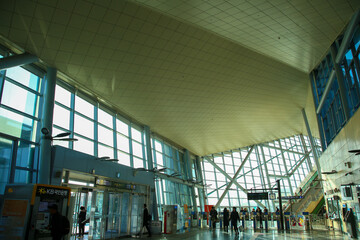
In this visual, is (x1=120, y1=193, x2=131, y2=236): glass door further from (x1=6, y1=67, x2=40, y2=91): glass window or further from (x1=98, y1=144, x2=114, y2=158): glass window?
(x1=6, y1=67, x2=40, y2=91): glass window

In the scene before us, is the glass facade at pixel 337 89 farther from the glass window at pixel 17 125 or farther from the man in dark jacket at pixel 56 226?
the glass window at pixel 17 125

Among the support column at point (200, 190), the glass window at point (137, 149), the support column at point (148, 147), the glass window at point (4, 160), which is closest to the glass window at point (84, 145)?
the glass window at point (4, 160)

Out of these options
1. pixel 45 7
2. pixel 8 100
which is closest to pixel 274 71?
pixel 45 7

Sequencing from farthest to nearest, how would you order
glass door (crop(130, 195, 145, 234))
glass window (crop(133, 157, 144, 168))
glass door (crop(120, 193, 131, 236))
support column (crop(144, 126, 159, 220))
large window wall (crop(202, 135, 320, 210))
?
large window wall (crop(202, 135, 320, 210)) < glass window (crop(133, 157, 144, 168)) < support column (crop(144, 126, 159, 220)) < glass door (crop(130, 195, 145, 234)) < glass door (crop(120, 193, 131, 236))

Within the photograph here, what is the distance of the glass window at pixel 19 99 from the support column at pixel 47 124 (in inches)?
17.1

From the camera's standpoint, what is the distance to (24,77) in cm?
1095

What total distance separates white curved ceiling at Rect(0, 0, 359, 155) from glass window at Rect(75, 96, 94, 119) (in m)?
0.81

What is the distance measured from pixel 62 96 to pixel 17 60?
315 centimetres

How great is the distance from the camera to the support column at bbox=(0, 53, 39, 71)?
9496 millimetres

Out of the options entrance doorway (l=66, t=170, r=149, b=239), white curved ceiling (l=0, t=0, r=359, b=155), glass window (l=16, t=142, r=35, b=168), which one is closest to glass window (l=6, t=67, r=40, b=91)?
white curved ceiling (l=0, t=0, r=359, b=155)

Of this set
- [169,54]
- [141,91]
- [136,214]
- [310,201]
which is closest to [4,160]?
[169,54]

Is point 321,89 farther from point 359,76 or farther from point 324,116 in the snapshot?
point 359,76

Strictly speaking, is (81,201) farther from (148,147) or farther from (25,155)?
(148,147)

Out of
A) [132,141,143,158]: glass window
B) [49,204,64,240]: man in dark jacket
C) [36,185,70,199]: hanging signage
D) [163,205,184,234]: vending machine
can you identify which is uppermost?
[132,141,143,158]: glass window
